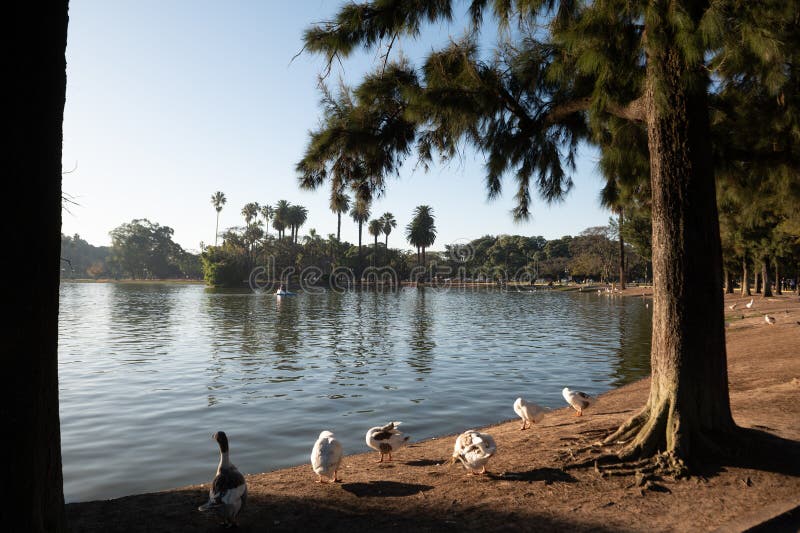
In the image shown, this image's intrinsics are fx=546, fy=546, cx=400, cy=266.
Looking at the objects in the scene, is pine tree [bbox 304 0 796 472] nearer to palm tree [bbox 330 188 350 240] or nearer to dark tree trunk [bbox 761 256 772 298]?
palm tree [bbox 330 188 350 240]

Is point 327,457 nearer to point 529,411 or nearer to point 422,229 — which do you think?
point 529,411

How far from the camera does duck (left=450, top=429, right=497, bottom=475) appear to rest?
6488 millimetres

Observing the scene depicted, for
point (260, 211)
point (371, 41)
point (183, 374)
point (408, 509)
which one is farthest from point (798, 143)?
point (260, 211)

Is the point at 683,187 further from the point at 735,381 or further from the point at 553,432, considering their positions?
the point at 735,381

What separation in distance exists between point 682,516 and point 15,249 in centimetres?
578

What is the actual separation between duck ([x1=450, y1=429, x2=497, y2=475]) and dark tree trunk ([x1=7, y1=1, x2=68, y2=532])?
4.38m

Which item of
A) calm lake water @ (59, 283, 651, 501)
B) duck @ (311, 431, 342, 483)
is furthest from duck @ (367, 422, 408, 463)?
duck @ (311, 431, 342, 483)

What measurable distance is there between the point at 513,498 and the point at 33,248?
4911 mm

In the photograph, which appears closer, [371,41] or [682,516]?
[682,516]

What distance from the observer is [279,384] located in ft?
54.0

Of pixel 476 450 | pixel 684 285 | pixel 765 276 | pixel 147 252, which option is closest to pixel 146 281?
pixel 147 252

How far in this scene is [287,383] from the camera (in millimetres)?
16641

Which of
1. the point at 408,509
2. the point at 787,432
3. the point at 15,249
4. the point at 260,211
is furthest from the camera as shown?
the point at 260,211

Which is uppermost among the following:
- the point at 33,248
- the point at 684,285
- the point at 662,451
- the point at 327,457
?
the point at 33,248
